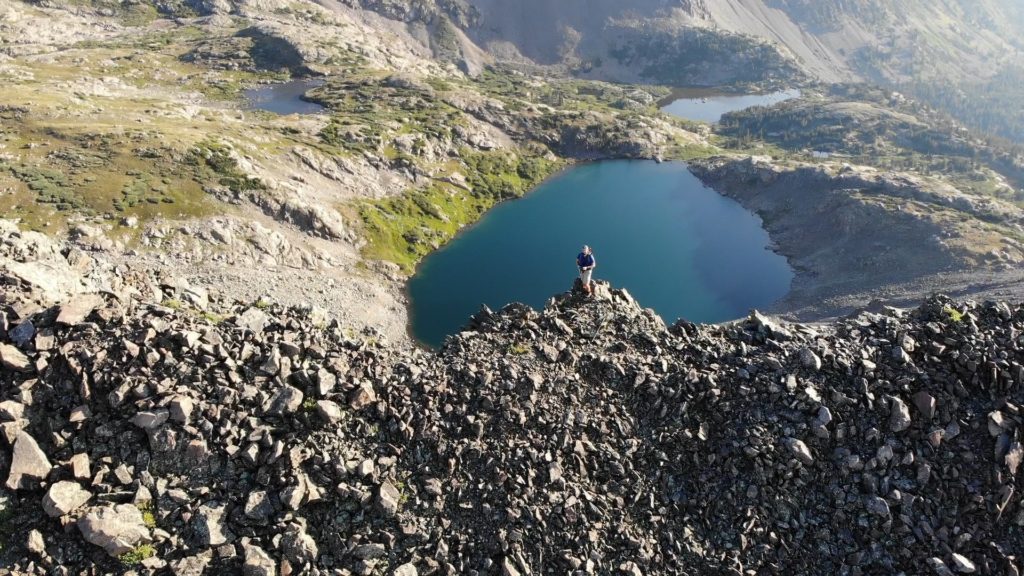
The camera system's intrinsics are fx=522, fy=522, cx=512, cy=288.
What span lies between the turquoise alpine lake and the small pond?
7286cm

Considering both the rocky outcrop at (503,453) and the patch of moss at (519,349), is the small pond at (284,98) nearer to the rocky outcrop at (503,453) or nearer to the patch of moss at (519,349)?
the patch of moss at (519,349)

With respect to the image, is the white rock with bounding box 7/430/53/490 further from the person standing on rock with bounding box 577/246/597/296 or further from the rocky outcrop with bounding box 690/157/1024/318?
the rocky outcrop with bounding box 690/157/1024/318

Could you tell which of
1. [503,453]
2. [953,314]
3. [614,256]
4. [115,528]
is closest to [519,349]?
[503,453]

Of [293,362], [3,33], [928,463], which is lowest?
[3,33]

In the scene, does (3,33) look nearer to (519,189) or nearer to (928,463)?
(519,189)

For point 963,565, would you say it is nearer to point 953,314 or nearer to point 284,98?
point 953,314

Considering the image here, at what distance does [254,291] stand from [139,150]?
4015cm

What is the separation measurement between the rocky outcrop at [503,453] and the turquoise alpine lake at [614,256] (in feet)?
186

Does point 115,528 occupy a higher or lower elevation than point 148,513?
higher

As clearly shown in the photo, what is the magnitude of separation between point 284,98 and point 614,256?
125 metres

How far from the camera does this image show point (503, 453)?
64.4 ft

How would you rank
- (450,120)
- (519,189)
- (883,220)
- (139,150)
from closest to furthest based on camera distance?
(139,150)
(883,220)
(519,189)
(450,120)

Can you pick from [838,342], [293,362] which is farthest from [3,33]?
[838,342]

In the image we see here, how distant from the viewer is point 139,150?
8806 cm
